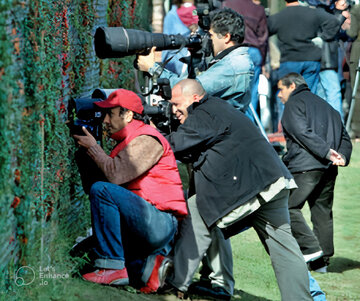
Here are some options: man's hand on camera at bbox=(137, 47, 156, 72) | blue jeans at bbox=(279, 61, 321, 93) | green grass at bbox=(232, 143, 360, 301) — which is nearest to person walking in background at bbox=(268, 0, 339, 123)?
blue jeans at bbox=(279, 61, 321, 93)

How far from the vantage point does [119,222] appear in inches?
195

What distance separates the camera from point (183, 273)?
5.19m

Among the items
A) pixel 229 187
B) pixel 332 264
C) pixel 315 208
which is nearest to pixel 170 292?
pixel 229 187

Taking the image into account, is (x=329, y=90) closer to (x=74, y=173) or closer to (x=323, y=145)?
(x=323, y=145)

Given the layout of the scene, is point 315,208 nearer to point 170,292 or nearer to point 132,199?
point 170,292

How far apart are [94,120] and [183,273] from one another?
1.15 meters

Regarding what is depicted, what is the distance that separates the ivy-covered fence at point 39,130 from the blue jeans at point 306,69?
5.26 m

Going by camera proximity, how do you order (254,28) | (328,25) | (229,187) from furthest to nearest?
(328,25)
(254,28)
(229,187)

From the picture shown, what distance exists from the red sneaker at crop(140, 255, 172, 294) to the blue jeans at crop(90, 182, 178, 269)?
139 millimetres

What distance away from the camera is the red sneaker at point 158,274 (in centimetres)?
518

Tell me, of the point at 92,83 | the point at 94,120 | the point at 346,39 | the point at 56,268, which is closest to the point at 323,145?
the point at 92,83

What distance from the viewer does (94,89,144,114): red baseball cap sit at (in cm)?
511

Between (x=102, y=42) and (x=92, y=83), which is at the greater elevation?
(x=102, y=42)

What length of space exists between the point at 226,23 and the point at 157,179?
1.52m
